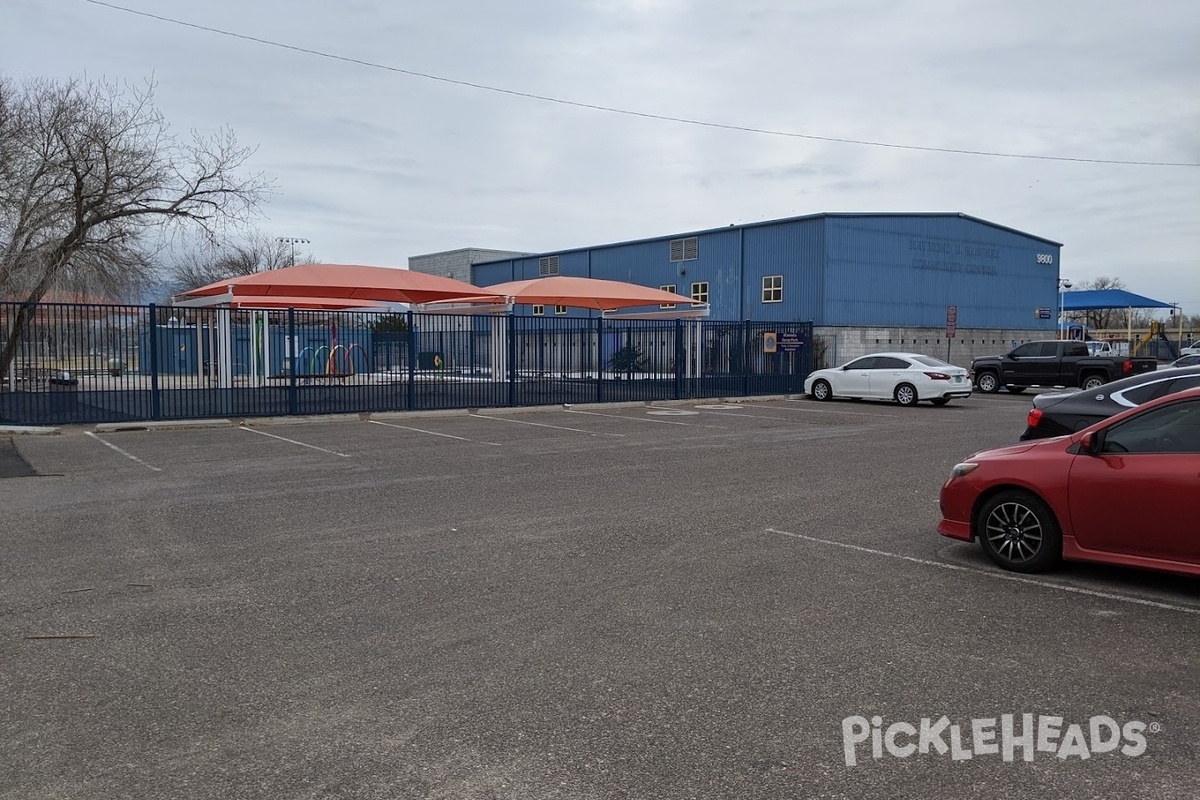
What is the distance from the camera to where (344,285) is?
23797mm

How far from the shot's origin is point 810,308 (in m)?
35.8

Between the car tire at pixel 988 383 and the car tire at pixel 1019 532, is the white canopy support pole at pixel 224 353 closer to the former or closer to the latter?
the car tire at pixel 1019 532

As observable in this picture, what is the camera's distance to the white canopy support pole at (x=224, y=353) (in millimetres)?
19094

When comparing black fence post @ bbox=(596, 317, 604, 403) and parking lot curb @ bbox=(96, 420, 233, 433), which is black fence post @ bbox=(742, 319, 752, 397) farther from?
parking lot curb @ bbox=(96, 420, 233, 433)

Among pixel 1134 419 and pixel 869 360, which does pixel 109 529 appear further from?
pixel 869 360

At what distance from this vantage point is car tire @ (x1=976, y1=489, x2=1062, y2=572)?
21.6ft

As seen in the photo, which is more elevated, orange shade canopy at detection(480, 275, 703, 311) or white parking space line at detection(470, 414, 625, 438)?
orange shade canopy at detection(480, 275, 703, 311)

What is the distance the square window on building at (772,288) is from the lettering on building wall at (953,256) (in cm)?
553

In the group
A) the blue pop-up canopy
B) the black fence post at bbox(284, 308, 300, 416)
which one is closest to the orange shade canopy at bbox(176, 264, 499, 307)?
the black fence post at bbox(284, 308, 300, 416)

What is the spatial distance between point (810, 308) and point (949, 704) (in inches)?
1279

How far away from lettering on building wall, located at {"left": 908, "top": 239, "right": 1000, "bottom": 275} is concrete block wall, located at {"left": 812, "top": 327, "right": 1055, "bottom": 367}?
2.60 metres

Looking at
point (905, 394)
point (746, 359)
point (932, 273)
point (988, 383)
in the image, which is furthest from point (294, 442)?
point (932, 273)

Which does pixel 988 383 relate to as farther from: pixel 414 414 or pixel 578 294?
pixel 414 414

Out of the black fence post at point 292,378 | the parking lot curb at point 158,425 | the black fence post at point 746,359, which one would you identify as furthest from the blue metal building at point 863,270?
the parking lot curb at point 158,425
